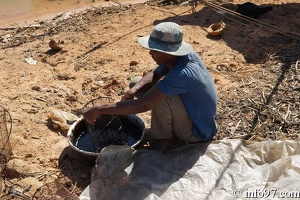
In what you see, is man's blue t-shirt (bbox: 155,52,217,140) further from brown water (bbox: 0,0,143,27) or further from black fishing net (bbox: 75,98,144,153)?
brown water (bbox: 0,0,143,27)

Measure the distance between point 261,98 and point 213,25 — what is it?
7.07ft

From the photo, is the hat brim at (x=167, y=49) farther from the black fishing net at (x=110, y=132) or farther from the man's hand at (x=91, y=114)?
the black fishing net at (x=110, y=132)

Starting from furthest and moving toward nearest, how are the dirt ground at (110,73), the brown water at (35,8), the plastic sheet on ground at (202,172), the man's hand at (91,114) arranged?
the brown water at (35,8) → the dirt ground at (110,73) → the man's hand at (91,114) → the plastic sheet on ground at (202,172)

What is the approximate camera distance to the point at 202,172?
3271 millimetres

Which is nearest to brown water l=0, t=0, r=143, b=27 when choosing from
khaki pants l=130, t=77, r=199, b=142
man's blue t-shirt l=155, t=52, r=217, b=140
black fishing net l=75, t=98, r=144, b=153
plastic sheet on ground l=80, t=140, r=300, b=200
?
black fishing net l=75, t=98, r=144, b=153

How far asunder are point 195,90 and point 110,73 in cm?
218

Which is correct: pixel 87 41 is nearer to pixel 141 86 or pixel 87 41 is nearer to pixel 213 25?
pixel 213 25

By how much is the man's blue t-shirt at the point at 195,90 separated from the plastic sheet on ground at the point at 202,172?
0.65 feet

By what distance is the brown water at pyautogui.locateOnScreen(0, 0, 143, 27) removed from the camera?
336 inches

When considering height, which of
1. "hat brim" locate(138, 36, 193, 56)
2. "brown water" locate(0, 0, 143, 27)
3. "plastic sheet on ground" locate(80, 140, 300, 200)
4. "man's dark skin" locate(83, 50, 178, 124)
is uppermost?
"hat brim" locate(138, 36, 193, 56)

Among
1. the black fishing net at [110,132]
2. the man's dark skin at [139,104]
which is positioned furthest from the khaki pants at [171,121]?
the black fishing net at [110,132]

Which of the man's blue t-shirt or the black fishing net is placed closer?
the man's blue t-shirt

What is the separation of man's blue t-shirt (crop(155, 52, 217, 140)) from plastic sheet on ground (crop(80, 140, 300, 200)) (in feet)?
0.65

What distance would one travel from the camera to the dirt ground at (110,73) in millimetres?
3734
